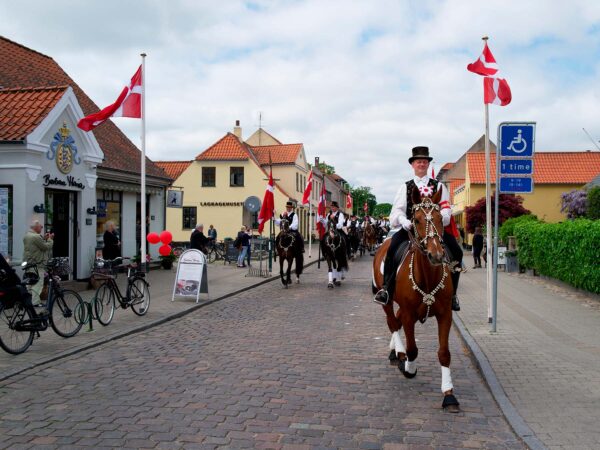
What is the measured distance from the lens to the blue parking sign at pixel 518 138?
9.23 metres

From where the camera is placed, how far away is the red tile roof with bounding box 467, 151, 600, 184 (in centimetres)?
4987

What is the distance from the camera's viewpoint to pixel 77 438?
4.86 metres

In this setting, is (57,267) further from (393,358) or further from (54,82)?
(54,82)

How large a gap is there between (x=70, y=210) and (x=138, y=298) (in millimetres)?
5297

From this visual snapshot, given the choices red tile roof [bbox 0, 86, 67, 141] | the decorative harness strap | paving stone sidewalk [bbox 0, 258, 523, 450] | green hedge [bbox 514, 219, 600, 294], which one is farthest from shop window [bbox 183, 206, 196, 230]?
the decorative harness strap

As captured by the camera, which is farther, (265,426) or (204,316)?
(204,316)

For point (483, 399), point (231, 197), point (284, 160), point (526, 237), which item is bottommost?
point (483, 399)

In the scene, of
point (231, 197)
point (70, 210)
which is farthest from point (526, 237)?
point (231, 197)

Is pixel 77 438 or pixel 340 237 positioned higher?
pixel 340 237

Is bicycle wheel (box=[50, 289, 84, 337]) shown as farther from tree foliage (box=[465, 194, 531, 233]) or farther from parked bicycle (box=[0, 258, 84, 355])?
tree foliage (box=[465, 194, 531, 233])

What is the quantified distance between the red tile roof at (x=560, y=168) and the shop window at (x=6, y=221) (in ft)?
139

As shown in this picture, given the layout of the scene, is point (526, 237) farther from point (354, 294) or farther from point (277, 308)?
point (277, 308)

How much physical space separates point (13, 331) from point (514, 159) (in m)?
7.83

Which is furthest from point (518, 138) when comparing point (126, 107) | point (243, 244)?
point (243, 244)
